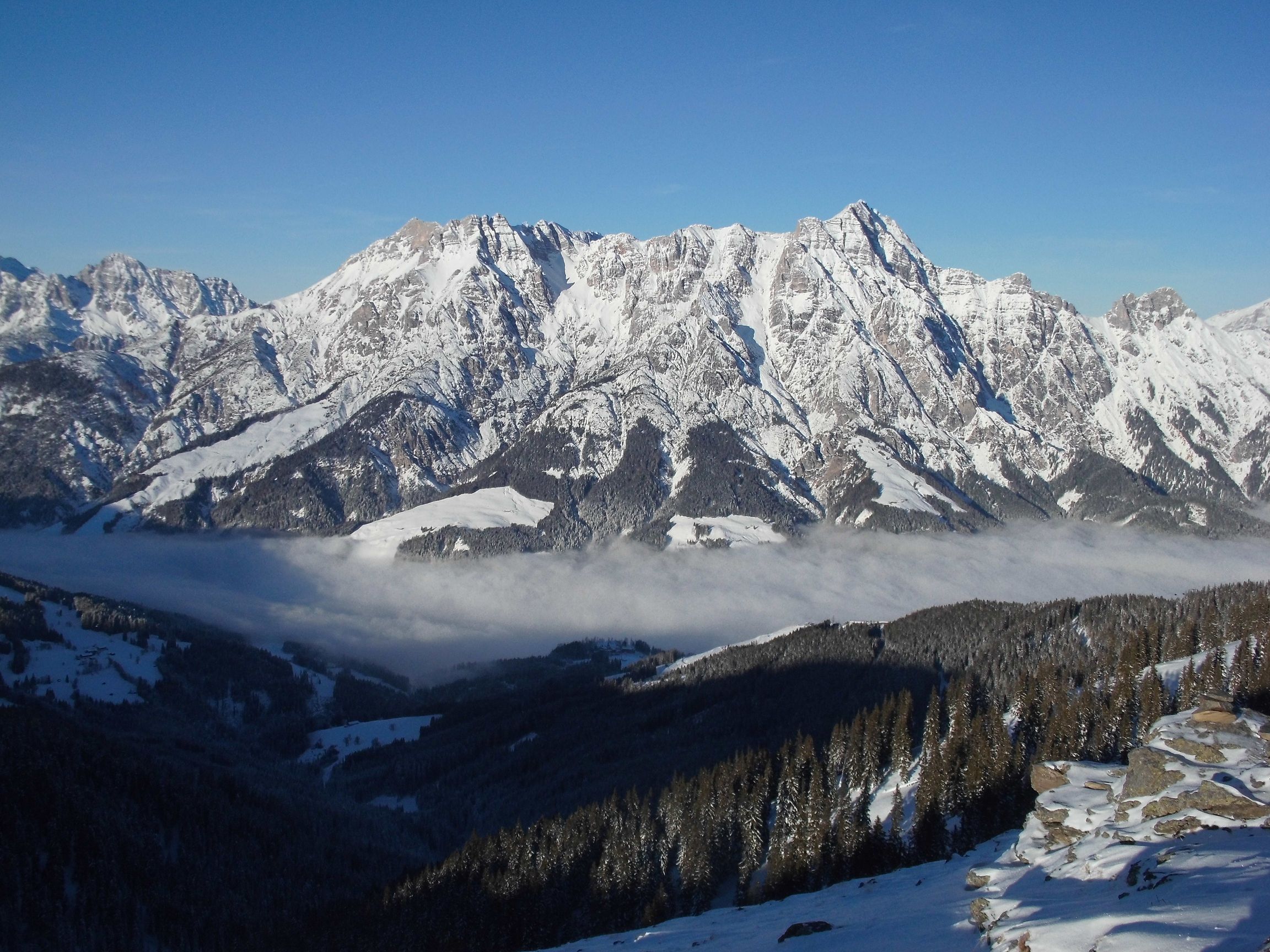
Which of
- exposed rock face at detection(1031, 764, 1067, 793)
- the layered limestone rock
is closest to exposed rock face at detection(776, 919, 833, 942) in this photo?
the layered limestone rock

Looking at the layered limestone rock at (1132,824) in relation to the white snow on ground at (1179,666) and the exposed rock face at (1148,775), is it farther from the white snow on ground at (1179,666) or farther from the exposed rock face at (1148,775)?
the white snow on ground at (1179,666)

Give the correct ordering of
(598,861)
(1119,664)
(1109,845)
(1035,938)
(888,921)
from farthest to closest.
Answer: (1119,664) → (598,861) → (888,921) → (1109,845) → (1035,938)

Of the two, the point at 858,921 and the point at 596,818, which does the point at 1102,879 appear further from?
the point at 596,818

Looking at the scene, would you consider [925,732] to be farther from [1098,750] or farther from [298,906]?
[298,906]

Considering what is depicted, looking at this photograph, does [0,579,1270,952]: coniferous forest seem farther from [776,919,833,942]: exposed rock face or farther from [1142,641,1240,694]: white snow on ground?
[776,919,833,942]: exposed rock face

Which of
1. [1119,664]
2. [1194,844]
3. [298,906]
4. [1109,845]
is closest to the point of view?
[1194,844]

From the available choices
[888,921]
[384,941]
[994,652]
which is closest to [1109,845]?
[888,921]
